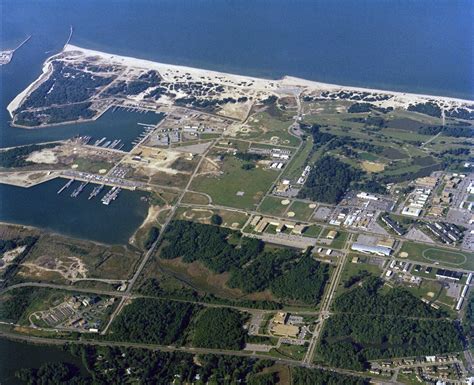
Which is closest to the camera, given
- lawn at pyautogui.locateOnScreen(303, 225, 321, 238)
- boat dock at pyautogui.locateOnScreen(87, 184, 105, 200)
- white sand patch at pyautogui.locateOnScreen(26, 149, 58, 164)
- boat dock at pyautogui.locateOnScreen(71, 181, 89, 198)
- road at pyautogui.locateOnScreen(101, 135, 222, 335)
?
road at pyautogui.locateOnScreen(101, 135, 222, 335)

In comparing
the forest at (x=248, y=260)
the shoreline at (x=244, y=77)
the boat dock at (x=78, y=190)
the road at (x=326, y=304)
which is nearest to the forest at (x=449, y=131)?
the shoreline at (x=244, y=77)

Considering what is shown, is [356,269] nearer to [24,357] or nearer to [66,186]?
[24,357]

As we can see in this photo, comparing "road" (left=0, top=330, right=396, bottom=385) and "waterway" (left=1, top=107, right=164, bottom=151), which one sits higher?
"road" (left=0, top=330, right=396, bottom=385)

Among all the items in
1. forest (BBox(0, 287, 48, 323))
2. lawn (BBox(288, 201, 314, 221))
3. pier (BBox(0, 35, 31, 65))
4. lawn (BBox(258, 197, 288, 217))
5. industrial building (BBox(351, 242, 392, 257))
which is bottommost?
pier (BBox(0, 35, 31, 65))

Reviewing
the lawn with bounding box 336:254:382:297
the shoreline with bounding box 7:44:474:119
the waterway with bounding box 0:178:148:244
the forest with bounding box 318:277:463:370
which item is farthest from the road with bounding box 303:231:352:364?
the shoreline with bounding box 7:44:474:119

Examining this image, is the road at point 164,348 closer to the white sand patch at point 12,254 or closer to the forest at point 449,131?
the white sand patch at point 12,254

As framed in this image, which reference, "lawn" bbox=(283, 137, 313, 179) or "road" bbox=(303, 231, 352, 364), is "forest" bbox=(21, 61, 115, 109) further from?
"road" bbox=(303, 231, 352, 364)
